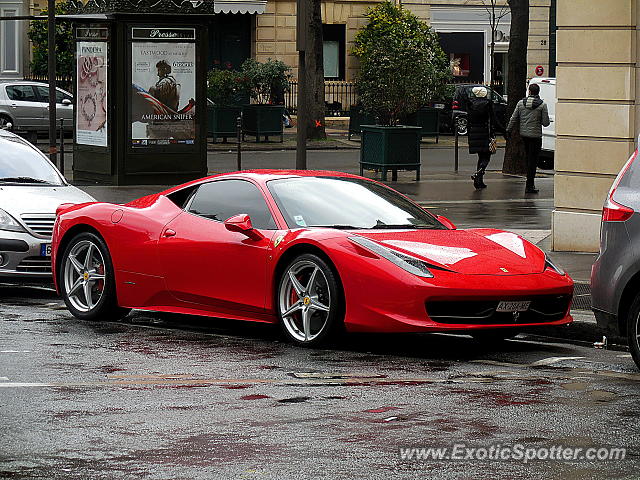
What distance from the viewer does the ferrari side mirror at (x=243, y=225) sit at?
10.2m

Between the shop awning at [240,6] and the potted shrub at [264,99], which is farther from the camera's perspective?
the shop awning at [240,6]

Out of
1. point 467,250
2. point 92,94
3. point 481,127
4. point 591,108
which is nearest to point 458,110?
point 481,127

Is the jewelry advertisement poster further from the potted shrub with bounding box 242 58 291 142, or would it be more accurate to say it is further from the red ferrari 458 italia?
the potted shrub with bounding box 242 58 291 142

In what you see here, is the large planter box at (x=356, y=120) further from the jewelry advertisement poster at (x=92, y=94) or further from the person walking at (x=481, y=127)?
A: the jewelry advertisement poster at (x=92, y=94)

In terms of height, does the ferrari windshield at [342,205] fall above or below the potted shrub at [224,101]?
below

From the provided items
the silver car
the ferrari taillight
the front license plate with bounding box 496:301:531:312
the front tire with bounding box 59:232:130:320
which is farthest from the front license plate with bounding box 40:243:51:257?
the ferrari taillight

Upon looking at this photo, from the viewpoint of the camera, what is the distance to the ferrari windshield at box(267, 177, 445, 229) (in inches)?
407

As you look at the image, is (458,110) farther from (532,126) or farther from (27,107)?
(532,126)

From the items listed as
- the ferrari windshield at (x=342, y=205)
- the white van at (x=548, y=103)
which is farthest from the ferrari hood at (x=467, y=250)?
the white van at (x=548, y=103)

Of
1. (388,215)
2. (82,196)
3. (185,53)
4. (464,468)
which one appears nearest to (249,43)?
(185,53)

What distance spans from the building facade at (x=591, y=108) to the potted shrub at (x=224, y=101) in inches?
909

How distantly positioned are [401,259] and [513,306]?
813 mm

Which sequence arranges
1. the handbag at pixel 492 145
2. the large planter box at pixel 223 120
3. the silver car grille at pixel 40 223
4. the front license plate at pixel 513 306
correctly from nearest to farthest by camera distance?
the front license plate at pixel 513 306, the silver car grille at pixel 40 223, the handbag at pixel 492 145, the large planter box at pixel 223 120

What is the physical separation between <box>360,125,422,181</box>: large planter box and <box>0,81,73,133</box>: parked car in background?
1465 cm
